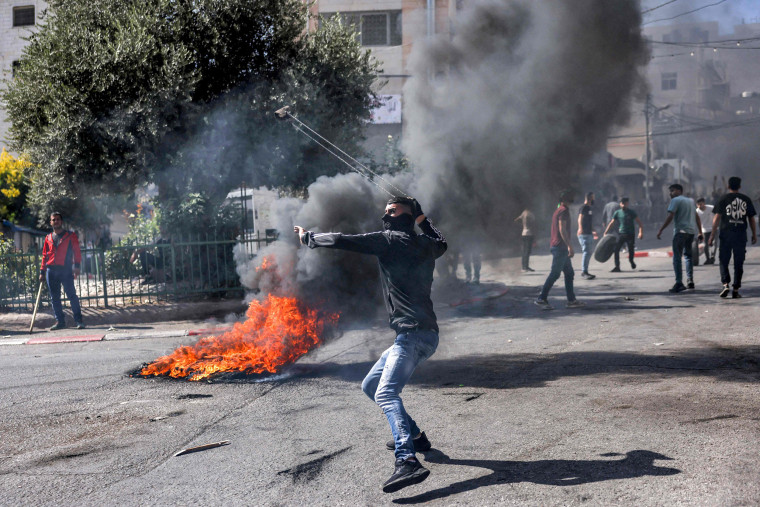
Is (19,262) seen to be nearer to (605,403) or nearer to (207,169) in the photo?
(207,169)

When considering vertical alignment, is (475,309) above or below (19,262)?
below

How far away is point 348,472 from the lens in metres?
4.03

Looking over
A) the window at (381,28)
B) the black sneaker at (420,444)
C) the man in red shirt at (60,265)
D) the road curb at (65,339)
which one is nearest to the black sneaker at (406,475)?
the black sneaker at (420,444)

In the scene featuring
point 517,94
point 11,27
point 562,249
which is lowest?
point 562,249

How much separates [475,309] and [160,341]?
15.9 ft

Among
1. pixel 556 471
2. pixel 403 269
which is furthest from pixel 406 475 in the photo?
pixel 403 269

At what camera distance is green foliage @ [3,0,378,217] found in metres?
11.4

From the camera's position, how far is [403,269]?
4.35 meters

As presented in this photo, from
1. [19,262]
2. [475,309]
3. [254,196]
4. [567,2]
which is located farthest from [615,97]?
[254,196]

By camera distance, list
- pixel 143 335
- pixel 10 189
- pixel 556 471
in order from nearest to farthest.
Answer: pixel 556 471 → pixel 143 335 → pixel 10 189

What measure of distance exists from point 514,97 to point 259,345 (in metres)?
5.41

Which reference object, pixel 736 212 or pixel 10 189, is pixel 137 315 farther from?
pixel 10 189

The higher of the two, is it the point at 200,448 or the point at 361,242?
the point at 361,242

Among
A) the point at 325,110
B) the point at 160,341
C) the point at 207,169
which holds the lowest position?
the point at 160,341
